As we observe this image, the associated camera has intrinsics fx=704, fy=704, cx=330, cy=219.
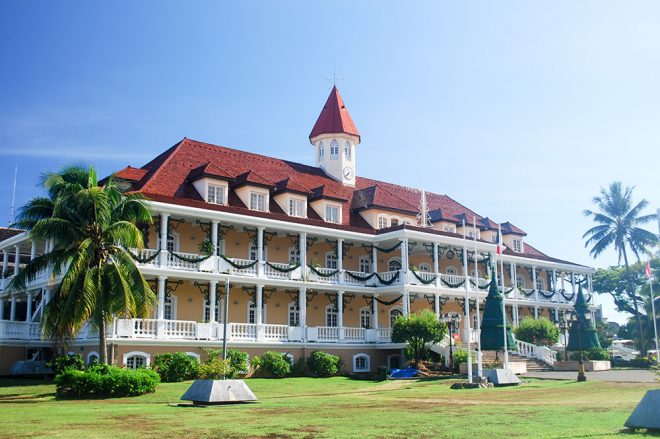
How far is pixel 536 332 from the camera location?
4275 cm

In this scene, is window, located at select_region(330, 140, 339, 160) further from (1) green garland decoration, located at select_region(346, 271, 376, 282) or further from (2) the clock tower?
(1) green garland decoration, located at select_region(346, 271, 376, 282)

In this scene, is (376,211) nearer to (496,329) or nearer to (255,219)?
(255,219)

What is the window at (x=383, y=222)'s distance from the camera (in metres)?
44.2

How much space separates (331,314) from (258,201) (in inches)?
333

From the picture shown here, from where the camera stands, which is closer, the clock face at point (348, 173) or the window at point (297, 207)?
the window at point (297, 207)

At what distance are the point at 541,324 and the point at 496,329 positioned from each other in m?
11.3

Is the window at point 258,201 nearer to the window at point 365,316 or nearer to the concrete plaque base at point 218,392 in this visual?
the window at point 365,316

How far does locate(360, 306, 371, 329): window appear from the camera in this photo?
4356 centimetres

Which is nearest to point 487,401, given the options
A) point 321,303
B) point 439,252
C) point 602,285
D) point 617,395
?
point 617,395

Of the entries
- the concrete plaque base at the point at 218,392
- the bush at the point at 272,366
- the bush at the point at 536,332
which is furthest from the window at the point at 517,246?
the concrete plaque base at the point at 218,392

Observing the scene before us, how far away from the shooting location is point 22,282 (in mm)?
27203

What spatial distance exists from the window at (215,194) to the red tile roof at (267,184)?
53 cm

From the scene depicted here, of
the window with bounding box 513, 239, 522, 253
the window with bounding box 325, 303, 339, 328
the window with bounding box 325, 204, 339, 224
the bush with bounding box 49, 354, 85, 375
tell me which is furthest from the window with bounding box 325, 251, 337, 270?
the bush with bounding box 49, 354, 85, 375

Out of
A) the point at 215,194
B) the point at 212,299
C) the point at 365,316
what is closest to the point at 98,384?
the point at 212,299
